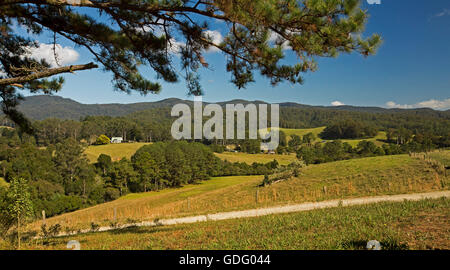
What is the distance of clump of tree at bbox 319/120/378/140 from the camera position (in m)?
113

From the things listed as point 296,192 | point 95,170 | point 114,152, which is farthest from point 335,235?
point 114,152

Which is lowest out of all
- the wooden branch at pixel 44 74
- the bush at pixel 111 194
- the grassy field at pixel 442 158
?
the bush at pixel 111 194

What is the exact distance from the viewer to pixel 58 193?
52531 millimetres

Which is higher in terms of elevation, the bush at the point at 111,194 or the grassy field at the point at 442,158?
the grassy field at the point at 442,158

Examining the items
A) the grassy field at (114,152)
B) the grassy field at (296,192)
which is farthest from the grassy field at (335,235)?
the grassy field at (114,152)

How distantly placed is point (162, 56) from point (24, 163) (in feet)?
205

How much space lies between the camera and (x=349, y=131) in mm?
118438

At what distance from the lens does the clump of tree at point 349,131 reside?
371 feet

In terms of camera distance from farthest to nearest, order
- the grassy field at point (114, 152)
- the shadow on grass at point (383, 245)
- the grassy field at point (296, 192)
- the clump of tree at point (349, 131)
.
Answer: the clump of tree at point (349, 131) < the grassy field at point (114, 152) < the grassy field at point (296, 192) < the shadow on grass at point (383, 245)

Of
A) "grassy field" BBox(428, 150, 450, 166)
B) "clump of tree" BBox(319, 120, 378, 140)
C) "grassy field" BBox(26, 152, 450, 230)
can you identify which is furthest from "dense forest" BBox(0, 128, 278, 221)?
"clump of tree" BBox(319, 120, 378, 140)

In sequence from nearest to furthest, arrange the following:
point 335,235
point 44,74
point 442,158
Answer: point 44,74 → point 335,235 → point 442,158

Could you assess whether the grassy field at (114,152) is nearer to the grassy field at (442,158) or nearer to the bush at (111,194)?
the bush at (111,194)

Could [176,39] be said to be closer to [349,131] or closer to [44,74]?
[44,74]

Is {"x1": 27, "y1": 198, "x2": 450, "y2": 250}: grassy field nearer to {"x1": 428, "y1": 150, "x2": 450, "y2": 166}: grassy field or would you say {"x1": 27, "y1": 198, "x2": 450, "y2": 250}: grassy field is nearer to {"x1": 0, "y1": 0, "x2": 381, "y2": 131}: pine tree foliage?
{"x1": 0, "y1": 0, "x2": 381, "y2": 131}: pine tree foliage
